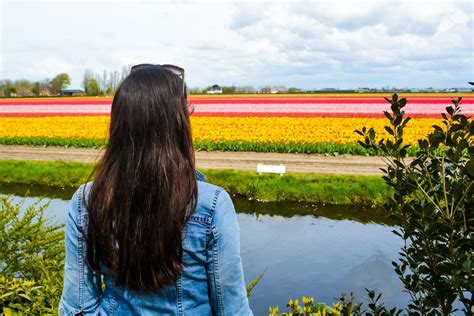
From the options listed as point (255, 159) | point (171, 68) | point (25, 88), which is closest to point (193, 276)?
point (171, 68)

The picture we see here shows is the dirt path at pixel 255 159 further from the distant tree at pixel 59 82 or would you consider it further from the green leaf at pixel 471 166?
the distant tree at pixel 59 82

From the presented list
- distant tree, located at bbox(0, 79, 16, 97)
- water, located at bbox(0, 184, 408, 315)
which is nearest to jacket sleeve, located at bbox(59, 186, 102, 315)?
water, located at bbox(0, 184, 408, 315)

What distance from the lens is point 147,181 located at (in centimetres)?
147

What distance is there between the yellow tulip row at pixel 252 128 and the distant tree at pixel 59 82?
47.2 m

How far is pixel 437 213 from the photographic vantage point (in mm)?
2338

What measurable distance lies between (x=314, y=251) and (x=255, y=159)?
22.4 ft

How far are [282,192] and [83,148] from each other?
9106mm

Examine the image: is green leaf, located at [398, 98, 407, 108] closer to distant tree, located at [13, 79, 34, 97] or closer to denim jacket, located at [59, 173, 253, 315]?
denim jacket, located at [59, 173, 253, 315]

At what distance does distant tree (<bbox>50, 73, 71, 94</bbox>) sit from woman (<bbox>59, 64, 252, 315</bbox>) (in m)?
70.0

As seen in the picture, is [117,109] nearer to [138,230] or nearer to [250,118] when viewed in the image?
[138,230]

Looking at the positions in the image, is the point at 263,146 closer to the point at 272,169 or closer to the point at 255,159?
the point at 255,159

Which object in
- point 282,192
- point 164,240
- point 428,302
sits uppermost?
point 164,240

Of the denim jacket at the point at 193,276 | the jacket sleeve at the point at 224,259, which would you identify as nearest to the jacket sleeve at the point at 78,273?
the denim jacket at the point at 193,276

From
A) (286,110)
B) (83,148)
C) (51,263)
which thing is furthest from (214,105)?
(51,263)
